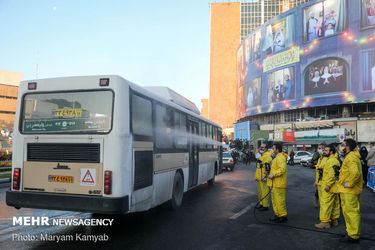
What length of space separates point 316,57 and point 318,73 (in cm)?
281

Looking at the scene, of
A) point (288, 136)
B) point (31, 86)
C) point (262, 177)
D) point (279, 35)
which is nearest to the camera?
point (31, 86)

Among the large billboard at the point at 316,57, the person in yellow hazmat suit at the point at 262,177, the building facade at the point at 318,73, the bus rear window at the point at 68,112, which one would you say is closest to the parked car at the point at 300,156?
the building facade at the point at 318,73

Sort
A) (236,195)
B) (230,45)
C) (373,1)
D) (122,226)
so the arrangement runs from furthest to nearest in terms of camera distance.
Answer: (230,45) < (373,1) < (236,195) < (122,226)

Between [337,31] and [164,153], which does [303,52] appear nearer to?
[337,31]

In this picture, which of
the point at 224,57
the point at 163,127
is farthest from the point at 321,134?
the point at 224,57

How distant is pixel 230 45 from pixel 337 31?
94936 mm

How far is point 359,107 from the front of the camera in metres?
53.0

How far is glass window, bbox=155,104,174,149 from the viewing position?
747 centimetres

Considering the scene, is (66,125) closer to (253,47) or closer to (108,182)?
(108,182)

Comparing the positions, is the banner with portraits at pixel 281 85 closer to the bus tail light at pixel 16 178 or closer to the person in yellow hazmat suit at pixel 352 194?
the person in yellow hazmat suit at pixel 352 194

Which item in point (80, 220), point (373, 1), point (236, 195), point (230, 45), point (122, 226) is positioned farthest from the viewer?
point (230, 45)

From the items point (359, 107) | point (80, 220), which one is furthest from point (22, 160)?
point (359, 107)

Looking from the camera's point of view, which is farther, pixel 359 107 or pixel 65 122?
pixel 359 107

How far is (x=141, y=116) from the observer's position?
659cm
